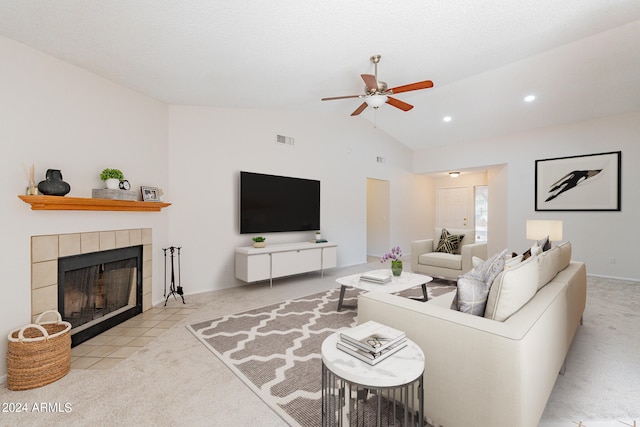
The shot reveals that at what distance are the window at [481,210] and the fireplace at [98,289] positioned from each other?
7507 mm

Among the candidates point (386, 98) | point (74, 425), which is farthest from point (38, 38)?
point (386, 98)

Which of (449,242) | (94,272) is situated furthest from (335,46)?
(449,242)

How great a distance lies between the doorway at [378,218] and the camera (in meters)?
7.16

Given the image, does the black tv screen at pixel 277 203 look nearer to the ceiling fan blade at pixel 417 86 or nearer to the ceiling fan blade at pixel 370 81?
the ceiling fan blade at pixel 370 81

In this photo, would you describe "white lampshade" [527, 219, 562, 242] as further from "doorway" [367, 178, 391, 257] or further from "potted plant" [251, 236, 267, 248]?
"potted plant" [251, 236, 267, 248]

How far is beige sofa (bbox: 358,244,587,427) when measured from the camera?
119 centimetres

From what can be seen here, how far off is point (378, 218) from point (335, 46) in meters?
5.13

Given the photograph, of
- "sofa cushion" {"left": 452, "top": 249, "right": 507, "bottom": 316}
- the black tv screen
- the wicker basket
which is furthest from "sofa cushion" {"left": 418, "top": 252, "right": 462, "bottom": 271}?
the wicker basket

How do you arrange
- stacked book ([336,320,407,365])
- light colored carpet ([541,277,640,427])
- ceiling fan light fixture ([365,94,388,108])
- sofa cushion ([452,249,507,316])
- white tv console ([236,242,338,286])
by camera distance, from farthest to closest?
white tv console ([236,242,338,286]) < ceiling fan light fixture ([365,94,388,108]) < light colored carpet ([541,277,640,427]) < sofa cushion ([452,249,507,316]) < stacked book ([336,320,407,365])

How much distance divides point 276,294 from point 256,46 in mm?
2988

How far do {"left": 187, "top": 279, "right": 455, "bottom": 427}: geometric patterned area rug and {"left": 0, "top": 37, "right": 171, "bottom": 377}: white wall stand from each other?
1378mm

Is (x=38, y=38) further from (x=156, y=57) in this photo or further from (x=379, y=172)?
(x=379, y=172)

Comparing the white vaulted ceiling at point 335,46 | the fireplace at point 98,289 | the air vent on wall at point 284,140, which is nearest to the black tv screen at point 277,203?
the air vent on wall at point 284,140

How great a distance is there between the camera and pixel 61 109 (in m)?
2.50
